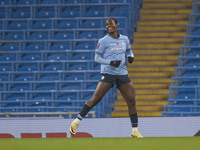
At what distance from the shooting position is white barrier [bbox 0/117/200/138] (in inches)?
310

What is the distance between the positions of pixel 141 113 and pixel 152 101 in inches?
17.7

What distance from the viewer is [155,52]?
12.7 m

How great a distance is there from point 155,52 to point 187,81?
1.60 m

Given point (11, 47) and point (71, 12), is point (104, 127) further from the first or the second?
point (71, 12)

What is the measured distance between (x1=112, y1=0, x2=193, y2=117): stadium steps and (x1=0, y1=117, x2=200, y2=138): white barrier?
3.22 meters

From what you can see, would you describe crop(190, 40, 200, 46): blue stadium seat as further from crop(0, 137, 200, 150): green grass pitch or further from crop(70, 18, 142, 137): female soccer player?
crop(0, 137, 200, 150): green grass pitch

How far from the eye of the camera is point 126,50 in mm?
6629

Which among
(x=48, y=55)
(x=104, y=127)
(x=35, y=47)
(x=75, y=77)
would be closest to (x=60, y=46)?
(x=48, y=55)

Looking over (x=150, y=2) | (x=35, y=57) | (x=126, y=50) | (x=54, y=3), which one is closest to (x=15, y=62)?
(x=35, y=57)

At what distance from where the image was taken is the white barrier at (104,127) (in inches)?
310

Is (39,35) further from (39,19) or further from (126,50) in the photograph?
(126,50)

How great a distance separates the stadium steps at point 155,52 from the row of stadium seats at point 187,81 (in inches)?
14.7

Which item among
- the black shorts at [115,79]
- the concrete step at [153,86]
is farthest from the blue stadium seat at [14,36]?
the black shorts at [115,79]

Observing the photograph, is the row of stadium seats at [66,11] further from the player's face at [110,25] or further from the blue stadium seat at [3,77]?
the player's face at [110,25]
